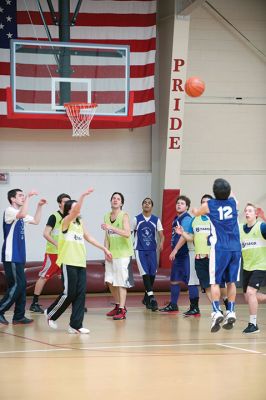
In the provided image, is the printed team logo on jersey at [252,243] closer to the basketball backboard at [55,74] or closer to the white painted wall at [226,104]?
the basketball backboard at [55,74]

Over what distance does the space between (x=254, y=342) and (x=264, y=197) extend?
10.2 meters

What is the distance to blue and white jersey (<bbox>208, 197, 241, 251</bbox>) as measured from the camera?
413 inches

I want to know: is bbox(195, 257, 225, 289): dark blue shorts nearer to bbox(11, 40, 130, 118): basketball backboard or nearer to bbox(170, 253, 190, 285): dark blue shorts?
bbox(170, 253, 190, 285): dark blue shorts

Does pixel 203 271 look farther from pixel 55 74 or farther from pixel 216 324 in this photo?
pixel 55 74

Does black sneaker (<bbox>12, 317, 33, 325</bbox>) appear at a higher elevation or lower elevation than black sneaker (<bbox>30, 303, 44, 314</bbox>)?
higher

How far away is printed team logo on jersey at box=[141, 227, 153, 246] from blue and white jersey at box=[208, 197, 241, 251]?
12.7ft

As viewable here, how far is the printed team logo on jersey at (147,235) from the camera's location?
14391 mm

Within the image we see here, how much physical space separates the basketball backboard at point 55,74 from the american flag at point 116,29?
9.85 feet

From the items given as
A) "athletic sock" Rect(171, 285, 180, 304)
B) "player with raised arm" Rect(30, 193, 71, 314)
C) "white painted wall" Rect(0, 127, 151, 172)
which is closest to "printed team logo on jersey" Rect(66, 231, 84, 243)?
"player with raised arm" Rect(30, 193, 71, 314)

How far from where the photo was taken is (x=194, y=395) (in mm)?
7027

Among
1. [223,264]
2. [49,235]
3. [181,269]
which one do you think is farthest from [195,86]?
[223,264]

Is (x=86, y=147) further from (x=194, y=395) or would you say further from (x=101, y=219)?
(x=194, y=395)

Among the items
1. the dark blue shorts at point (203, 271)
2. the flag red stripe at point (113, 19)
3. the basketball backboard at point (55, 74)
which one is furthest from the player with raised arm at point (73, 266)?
the flag red stripe at point (113, 19)

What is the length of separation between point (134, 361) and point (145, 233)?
5.68 meters
